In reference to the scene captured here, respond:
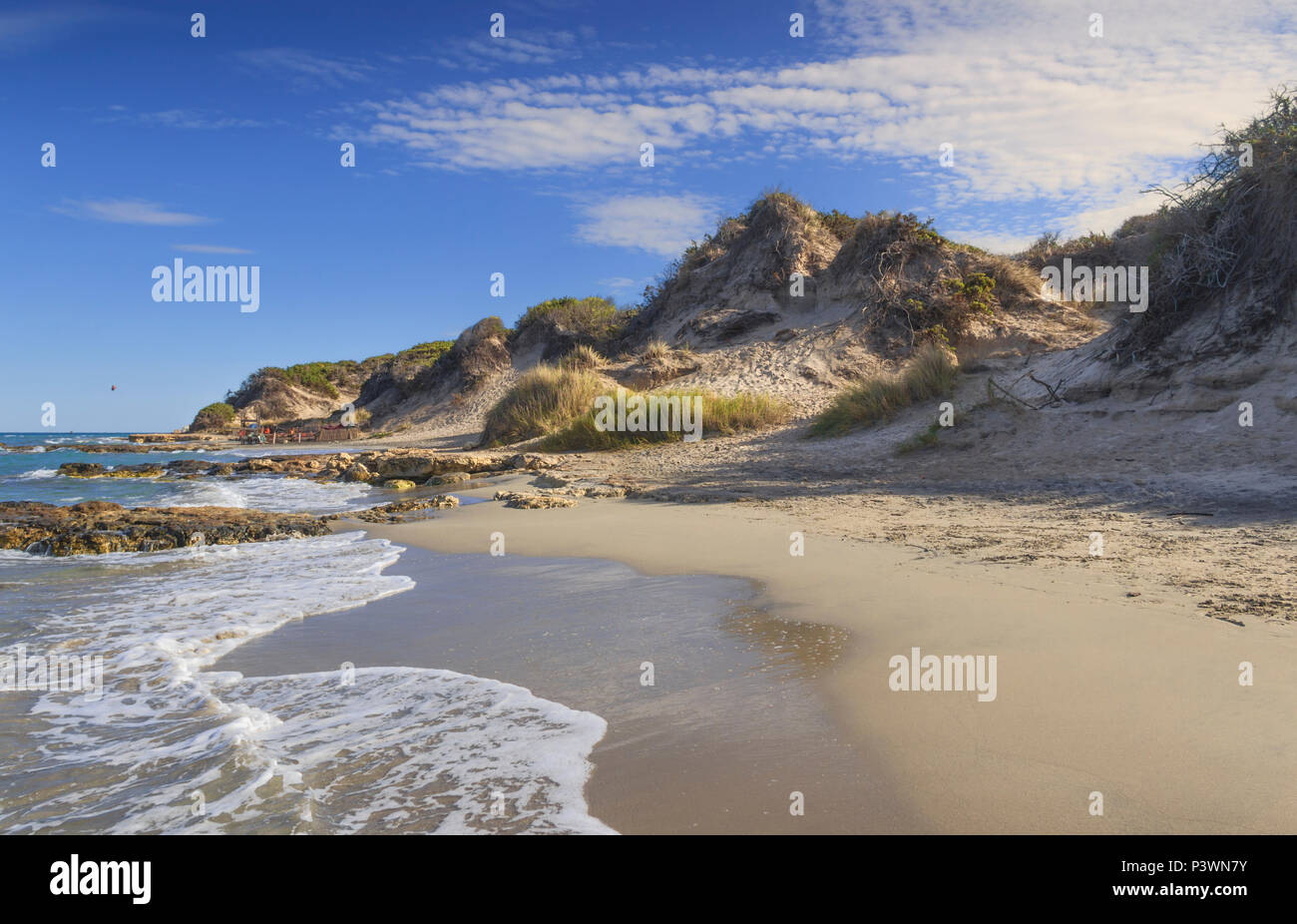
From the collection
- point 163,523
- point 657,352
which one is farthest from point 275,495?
point 657,352

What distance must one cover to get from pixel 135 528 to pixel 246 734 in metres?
6.20

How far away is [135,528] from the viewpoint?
7.69 metres

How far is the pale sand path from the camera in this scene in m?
2.00

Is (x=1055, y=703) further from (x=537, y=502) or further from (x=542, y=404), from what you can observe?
(x=542, y=404)

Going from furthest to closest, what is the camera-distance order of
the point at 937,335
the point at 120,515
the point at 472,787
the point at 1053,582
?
the point at 937,335, the point at 120,515, the point at 1053,582, the point at 472,787

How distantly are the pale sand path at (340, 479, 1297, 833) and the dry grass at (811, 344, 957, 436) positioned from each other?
22.6 feet

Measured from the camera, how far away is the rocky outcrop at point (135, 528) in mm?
7305

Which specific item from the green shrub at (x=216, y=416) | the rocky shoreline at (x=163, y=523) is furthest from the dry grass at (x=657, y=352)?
the green shrub at (x=216, y=416)

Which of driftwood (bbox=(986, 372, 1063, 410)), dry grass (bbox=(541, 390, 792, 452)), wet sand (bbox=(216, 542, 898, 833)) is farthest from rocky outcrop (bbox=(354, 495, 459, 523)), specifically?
driftwood (bbox=(986, 372, 1063, 410))

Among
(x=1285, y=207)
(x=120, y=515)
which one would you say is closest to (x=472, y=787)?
(x=120, y=515)

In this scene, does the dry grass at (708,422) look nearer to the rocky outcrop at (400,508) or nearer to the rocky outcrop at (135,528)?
the rocky outcrop at (400,508)

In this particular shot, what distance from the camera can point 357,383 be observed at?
46.6 m

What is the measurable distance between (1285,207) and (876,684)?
9326mm
